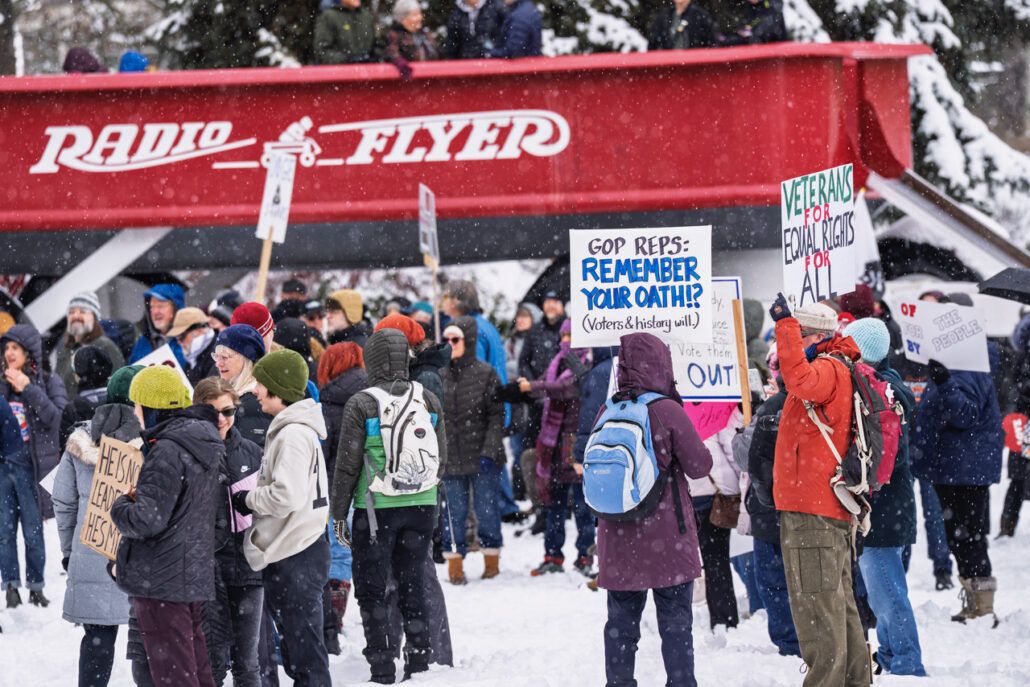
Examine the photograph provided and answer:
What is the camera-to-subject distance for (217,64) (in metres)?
17.1

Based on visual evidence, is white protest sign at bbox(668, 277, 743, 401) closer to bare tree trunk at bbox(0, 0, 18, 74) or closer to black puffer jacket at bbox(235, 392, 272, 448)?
black puffer jacket at bbox(235, 392, 272, 448)

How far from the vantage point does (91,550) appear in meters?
6.24

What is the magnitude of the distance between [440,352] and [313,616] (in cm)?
252

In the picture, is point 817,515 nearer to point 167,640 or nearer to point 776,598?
point 776,598

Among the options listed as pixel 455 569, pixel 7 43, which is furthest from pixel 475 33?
pixel 7 43

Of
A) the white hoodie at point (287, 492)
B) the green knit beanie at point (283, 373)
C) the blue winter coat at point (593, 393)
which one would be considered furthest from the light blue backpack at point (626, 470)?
the blue winter coat at point (593, 393)

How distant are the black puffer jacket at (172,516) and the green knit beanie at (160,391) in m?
0.05

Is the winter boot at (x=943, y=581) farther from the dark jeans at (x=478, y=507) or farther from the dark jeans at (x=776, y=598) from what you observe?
the dark jeans at (x=478, y=507)

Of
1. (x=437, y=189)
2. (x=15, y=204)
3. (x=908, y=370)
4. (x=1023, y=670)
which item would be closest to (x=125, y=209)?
(x=15, y=204)

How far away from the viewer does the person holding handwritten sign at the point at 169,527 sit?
5266 mm

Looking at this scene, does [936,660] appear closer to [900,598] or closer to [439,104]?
[900,598]

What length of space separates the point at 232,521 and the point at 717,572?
3.00 metres

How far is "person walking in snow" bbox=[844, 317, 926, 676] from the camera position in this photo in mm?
6602

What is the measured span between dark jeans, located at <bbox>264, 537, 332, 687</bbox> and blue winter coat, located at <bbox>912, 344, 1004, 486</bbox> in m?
3.79
